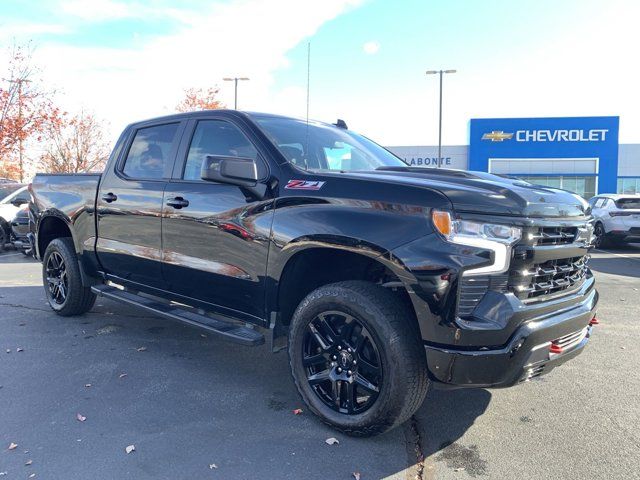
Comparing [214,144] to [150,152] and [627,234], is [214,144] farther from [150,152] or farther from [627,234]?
[627,234]

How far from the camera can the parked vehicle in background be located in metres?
11.2

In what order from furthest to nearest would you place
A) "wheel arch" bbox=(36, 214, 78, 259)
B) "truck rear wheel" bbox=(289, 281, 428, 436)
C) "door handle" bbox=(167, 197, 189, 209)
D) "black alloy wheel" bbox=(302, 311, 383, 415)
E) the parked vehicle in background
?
1. the parked vehicle in background
2. "wheel arch" bbox=(36, 214, 78, 259)
3. "door handle" bbox=(167, 197, 189, 209)
4. "black alloy wheel" bbox=(302, 311, 383, 415)
5. "truck rear wheel" bbox=(289, 281, 428, 436)

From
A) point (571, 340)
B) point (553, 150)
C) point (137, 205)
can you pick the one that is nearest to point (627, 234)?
point (571, 340)

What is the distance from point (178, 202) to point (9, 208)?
9.52 m

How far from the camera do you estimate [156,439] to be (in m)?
2.99

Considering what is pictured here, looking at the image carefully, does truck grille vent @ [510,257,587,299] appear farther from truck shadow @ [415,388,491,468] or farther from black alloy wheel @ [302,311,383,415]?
truck shadow @ [415,388,491,468]

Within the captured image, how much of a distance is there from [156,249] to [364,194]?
2.07 m

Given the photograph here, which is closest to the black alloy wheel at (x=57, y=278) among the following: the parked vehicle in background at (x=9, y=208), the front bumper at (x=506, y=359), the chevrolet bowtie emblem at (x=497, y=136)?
the front bumper at (x=506, y=359)

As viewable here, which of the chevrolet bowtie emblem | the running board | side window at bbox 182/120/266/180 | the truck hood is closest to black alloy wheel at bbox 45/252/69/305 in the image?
the running board

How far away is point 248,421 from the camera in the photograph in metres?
3.24

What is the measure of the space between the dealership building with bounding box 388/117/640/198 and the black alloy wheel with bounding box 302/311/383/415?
110 feet

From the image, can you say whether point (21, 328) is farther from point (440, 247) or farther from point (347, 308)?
point (440, 247)

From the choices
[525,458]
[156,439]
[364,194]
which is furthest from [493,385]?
[156,439]

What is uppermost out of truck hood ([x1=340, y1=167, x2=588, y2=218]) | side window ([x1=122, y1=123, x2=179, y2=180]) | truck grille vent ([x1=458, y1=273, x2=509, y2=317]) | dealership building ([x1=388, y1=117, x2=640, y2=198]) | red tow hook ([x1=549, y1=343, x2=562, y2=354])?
dealership building ([x1=388, y1=117, x2=640, y2=198])
